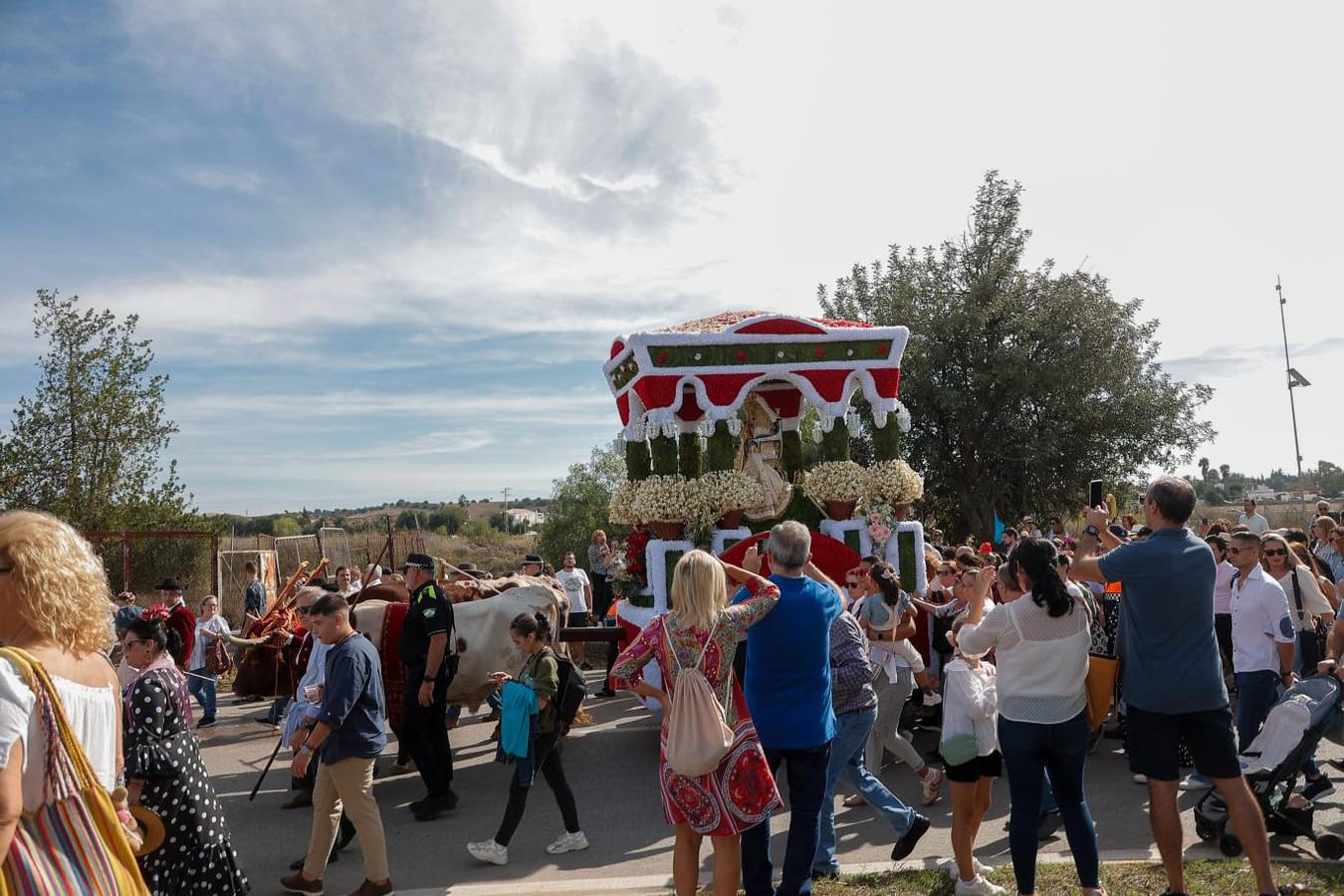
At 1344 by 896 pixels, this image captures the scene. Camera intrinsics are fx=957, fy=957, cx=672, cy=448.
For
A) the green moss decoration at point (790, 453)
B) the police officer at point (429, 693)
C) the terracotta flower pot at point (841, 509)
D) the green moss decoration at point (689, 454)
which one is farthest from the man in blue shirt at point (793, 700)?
the green moss decoration at point (790, 453)

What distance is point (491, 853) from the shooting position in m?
5.84

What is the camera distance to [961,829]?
4.79m

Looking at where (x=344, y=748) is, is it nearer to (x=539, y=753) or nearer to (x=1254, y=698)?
(x=539, y=753)

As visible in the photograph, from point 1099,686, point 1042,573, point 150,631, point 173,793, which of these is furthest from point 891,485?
point 173,793

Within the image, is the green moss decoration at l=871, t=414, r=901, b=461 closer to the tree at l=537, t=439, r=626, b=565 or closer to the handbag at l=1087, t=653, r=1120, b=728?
→ the handbag at l=1087, t=653, r=1120, b=728

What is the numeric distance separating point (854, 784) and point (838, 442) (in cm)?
486

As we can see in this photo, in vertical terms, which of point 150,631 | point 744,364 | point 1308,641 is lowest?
point 1308,641

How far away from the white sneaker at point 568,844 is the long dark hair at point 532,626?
1243 mm

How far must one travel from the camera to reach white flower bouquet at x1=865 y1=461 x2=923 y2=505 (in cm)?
963

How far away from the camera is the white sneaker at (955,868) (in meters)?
4.94

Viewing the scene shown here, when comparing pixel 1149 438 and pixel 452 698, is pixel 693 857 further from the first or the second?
pixel 1149 438

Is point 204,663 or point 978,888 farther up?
point 204,663

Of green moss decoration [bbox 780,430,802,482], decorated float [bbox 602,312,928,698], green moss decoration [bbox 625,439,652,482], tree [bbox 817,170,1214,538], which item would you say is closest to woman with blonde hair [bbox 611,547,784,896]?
decorated float [bbox 602,312,928,698]

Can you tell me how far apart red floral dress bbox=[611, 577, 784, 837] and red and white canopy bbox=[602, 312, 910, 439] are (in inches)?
200
